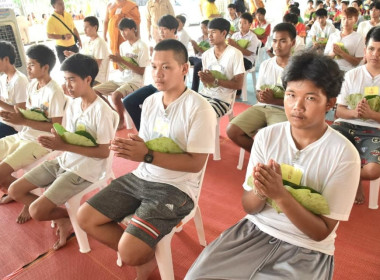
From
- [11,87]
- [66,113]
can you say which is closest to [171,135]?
[66,113]

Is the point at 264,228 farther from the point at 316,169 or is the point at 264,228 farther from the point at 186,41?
the point at 186,41

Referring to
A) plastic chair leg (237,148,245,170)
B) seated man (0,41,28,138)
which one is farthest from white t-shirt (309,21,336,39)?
seated man (0,41,28,138)

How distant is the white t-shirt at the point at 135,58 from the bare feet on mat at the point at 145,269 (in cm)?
242

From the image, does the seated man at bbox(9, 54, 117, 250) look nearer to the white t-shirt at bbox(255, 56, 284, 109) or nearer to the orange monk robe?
the white t-shirt at bbox(255, 56, 284, 109)

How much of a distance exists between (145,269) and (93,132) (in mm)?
840

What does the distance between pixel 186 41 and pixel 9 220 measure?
372cm

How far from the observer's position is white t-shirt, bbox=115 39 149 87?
3575mm

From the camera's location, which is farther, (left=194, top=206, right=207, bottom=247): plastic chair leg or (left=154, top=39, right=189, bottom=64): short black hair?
(left=194, top=206, right=207, bottom=247): plastic chair leg

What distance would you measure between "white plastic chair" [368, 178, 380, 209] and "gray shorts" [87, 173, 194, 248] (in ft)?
4.50

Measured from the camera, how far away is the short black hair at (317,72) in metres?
1.12

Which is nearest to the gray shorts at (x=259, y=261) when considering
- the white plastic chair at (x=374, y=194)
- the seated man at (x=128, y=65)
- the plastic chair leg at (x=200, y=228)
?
the plastic chair leg at (x=200, y=228)

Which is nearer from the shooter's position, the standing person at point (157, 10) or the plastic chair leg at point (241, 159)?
the plastic chair leg at point (241, 159)

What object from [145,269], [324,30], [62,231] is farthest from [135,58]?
[324,30]

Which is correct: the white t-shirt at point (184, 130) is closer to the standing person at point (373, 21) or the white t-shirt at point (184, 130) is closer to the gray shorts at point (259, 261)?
the gray shorts at point (259, 261)
